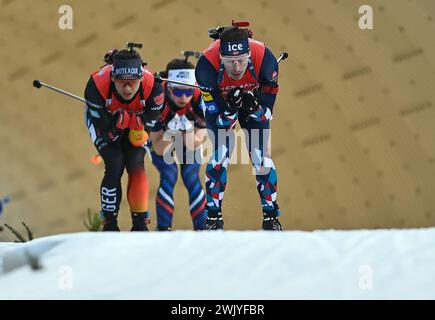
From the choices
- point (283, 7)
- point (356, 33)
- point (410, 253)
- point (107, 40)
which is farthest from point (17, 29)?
point (410, 253)

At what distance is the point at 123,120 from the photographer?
7605mm

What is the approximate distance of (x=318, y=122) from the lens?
10.9 m

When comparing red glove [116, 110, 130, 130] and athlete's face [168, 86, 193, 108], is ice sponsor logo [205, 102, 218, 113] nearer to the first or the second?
red glove [116, 110, 130, 130]

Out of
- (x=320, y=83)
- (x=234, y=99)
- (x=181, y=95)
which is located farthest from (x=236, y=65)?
(x=320, y=83)

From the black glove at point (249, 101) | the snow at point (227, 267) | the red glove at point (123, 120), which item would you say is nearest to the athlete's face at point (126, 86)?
the red glove at point (123, 120)

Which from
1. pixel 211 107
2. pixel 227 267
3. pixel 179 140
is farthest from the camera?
pixel 179 140

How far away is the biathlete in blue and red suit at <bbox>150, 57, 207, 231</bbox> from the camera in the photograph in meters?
8.80

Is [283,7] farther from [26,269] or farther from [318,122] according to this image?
[26,269]

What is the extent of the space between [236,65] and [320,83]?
4.15 m

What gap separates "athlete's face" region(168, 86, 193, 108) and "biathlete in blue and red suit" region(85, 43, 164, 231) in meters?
0.88

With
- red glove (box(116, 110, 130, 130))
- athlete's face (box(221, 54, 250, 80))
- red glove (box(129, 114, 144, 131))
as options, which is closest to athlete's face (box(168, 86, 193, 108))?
red glove (box(129, 114, 144, 131))

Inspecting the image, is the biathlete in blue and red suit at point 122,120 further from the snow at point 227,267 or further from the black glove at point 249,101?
the snow at point 227,267

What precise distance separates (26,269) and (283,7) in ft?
20.9

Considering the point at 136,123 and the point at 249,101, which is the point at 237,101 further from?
the point at 136,123
